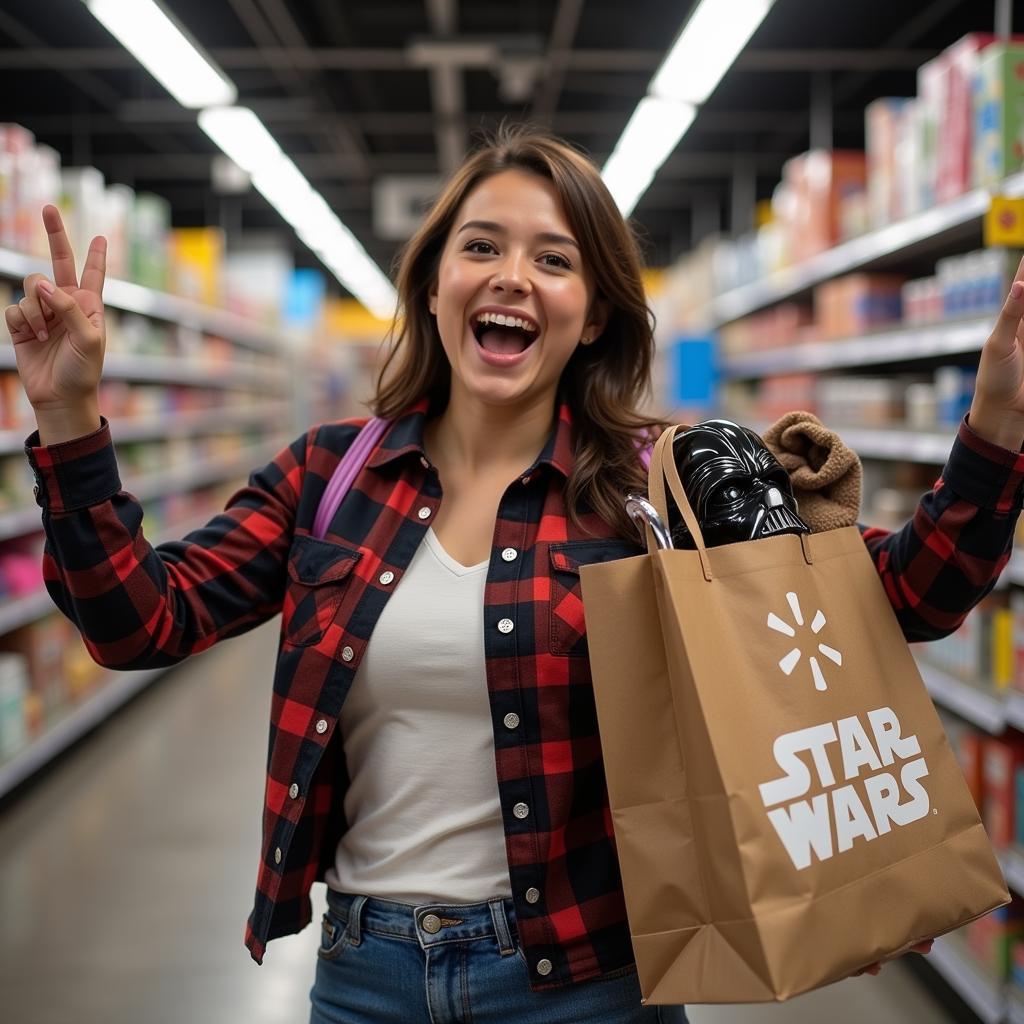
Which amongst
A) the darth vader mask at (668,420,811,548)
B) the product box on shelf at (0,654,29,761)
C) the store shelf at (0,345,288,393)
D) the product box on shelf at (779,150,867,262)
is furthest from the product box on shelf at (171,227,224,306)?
the darth vader mask at (668,420,811,548)

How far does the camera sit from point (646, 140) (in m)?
7.57

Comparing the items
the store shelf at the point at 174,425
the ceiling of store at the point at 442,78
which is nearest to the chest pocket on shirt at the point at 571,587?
the store shelf at the point at 174,425

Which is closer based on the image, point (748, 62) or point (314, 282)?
point (748, 62)

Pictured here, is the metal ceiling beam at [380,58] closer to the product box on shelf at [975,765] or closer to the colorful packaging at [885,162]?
the colorful packaging at [885,162]

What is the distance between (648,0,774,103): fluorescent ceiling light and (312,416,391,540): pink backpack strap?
410 cm

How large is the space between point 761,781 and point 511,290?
747 mm

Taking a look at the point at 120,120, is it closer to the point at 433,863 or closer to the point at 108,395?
the point at 108,395

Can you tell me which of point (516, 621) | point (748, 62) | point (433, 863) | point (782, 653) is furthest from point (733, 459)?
point (748, 62)

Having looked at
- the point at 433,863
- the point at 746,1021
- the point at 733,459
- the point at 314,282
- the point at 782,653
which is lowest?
the point at 746,1021

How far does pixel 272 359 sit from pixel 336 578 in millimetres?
12313

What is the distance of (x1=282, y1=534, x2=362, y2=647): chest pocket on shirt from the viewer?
4.74 feet

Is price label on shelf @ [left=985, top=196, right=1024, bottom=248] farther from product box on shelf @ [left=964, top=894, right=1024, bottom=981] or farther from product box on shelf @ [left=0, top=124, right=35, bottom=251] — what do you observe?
product box on shelf @ [left=0, top=124, right=35, bottom=251]

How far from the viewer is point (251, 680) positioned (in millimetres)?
7188

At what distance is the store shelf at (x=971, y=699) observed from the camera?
3.12m
